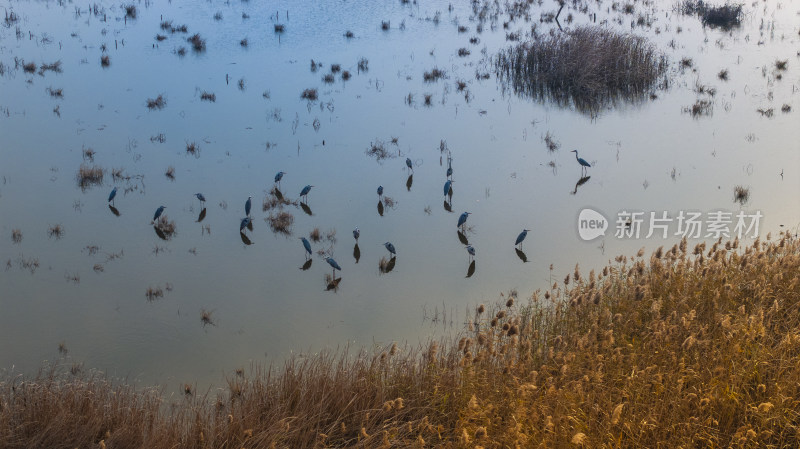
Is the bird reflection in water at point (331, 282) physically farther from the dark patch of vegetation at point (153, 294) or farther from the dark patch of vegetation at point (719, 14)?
the dark patch of vegetation at point (719, 14)

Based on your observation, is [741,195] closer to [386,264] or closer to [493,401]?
[386,264]

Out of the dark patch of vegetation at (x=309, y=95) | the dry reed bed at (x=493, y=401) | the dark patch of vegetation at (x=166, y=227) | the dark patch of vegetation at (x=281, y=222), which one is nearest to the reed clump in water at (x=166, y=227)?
the dark patch of vegetation at (x=166, y=227)

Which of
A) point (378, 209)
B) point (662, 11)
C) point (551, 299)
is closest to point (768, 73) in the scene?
point (662, 11)

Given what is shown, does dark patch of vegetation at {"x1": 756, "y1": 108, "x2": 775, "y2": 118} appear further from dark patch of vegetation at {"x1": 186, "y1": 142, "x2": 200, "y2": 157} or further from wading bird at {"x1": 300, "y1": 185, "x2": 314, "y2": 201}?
dark patch of vegetation at {"x1": 186, "y1": 142, "x2": 200, "y2": 157}

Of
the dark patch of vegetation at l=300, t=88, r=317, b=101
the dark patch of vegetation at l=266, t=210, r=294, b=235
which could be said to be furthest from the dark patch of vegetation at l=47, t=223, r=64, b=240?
the dark patch of vegetation at l=300, t=88, r=317, b=101

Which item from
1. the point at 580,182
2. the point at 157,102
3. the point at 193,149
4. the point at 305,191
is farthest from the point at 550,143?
the point at 157,102

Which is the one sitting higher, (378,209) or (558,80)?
(558,80)

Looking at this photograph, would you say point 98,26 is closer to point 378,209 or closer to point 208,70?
point 208,70
